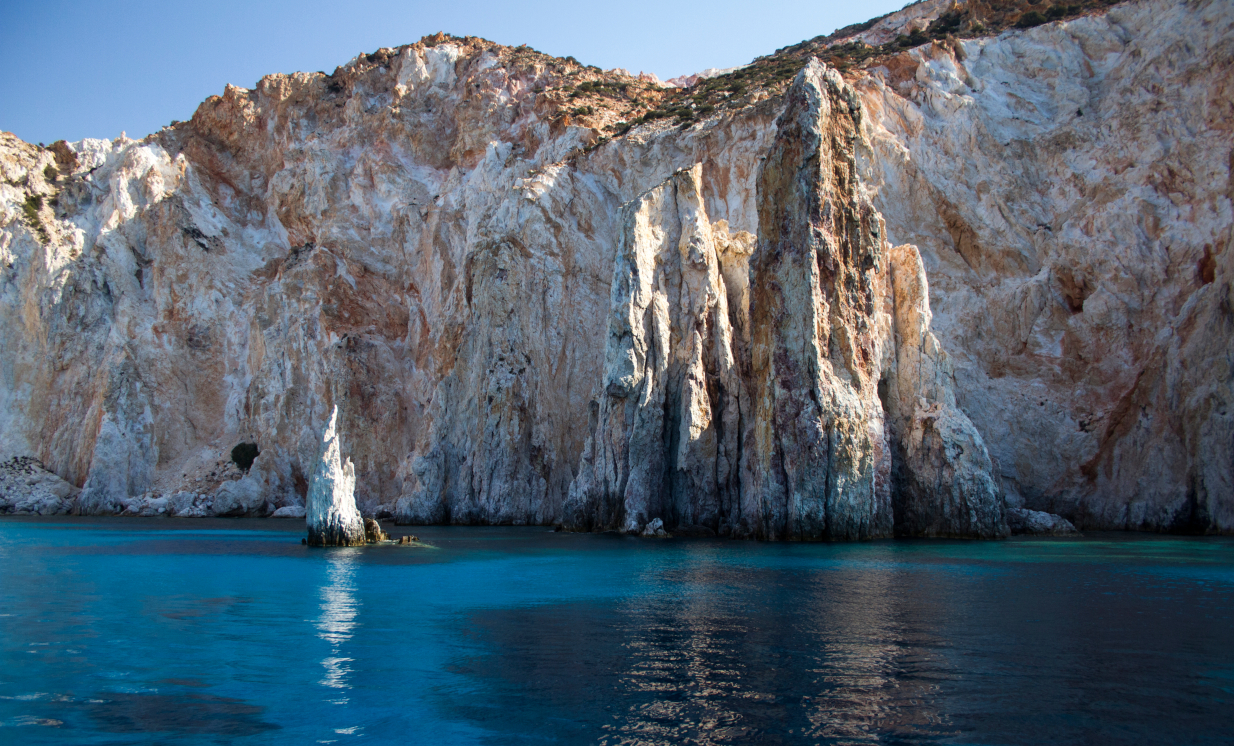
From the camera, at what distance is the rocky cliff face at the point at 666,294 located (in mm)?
32781

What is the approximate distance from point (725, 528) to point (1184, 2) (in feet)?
129

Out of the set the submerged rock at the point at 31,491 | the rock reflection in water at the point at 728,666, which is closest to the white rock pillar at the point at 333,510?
the rock reflection in water at the point at 728,666

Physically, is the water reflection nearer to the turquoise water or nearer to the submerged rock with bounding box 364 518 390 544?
the turquoise water

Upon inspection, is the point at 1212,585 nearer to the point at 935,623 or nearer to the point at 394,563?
the point at 935,623

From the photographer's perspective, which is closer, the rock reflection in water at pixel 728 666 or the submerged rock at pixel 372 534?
the rock reflection in water at pixel 728 666

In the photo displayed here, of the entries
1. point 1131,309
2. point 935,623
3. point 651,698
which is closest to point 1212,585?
point 935,623

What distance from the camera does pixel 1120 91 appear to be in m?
44.3

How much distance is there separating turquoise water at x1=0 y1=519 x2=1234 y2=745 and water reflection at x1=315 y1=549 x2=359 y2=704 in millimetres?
63

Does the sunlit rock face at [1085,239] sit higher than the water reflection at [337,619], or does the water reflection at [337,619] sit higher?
the sunlit rock face at [1085,239]

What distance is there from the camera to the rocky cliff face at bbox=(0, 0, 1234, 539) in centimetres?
3278

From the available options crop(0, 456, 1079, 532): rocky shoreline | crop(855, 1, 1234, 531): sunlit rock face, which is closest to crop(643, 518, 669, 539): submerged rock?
crop(855, 1, 1234, 531): sunlit rock face

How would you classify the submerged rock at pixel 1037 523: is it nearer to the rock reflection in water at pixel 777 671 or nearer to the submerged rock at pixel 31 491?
the rock reflection in water at pixel 777 671

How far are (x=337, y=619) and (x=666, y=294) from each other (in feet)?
90.8

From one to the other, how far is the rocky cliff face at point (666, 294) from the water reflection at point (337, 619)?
55.9 feet
